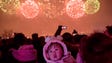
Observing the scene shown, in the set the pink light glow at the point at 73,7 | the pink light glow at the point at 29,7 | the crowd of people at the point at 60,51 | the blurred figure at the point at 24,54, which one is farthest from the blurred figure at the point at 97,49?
the pink light glow at the point at 29,7

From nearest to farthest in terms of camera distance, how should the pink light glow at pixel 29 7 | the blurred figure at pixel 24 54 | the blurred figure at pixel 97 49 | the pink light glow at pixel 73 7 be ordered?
the blurred figure at pixel 97 49
the blurred figure at pixel 24 54
the pink light glow at pixel 73 7
the pink light glow at pixel 29 7

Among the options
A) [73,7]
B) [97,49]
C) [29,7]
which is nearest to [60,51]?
[97,49]

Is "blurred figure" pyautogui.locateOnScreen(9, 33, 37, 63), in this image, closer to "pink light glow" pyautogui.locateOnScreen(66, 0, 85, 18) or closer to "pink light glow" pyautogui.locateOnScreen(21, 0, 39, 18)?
"pink light glow" pyautogui.locateOnScreen(66, 0, 85, 18)

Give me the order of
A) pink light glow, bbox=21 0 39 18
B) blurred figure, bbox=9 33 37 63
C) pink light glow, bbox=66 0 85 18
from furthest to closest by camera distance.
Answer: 1. pink light glow, bbox=21 0 39 18
2. pink light glow, bbox=66 0 85 18
3. blurred figure, bbox=9 33 37 63

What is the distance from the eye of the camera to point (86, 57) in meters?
1.75

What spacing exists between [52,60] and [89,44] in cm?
99

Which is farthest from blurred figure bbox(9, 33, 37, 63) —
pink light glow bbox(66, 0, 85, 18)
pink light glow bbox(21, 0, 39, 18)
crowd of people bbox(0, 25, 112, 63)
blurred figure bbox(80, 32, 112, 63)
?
pink light glow bbox(21, 0, 39, 18)

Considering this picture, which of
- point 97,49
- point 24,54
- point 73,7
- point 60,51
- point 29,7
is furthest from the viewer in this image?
point 29,7

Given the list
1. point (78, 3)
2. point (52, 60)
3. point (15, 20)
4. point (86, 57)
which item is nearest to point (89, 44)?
point (86, 57)

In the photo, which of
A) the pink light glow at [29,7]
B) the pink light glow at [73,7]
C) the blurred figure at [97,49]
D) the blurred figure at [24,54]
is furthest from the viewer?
the pink light glow at [29,7]

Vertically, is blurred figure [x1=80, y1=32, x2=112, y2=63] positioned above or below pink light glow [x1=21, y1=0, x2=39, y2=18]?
below

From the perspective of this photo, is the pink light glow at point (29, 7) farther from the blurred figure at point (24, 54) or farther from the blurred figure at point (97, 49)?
the blurred figure at point (97, 49)

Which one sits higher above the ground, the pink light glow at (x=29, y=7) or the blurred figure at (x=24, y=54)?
the pink light glow at (x=29, y=7)

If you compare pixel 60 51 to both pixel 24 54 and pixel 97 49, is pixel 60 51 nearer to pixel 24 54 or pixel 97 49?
pixel 24 54
